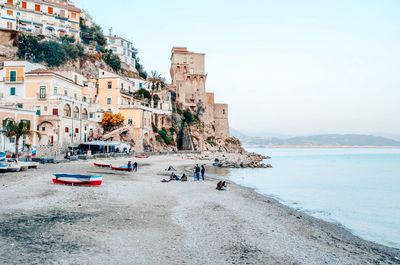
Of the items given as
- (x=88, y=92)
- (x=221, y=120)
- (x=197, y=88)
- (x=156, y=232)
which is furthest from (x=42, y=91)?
(x=221, y=120)

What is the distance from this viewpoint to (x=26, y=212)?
14.5 meters

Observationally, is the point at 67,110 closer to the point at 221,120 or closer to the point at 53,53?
the point at 53,53

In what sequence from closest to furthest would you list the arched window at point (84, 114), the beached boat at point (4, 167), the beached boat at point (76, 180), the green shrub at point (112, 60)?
the beached boat at point (76, 180)
the beached boat at point (4, 167)
the arched window at point (84, 114)
the green shrub at point (112, 60)

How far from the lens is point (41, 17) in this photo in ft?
252

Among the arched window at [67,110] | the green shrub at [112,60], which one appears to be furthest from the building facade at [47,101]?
the green shrub at [112,60]

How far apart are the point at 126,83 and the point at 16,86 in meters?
21.9

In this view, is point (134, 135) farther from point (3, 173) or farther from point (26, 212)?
point (26, 212)

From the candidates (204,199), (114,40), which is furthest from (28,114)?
(114,40)

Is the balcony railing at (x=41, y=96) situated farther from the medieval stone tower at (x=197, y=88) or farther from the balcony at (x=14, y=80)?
the medieval stone tower at (x=197, y=88)

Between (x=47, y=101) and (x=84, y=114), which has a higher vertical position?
(x=47, y=101)

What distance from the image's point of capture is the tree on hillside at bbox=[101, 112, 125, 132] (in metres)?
60.3

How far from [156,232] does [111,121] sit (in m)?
49.6

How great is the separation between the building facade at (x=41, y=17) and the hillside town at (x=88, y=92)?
7.5 inches

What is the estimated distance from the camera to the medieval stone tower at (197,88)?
9881cm
